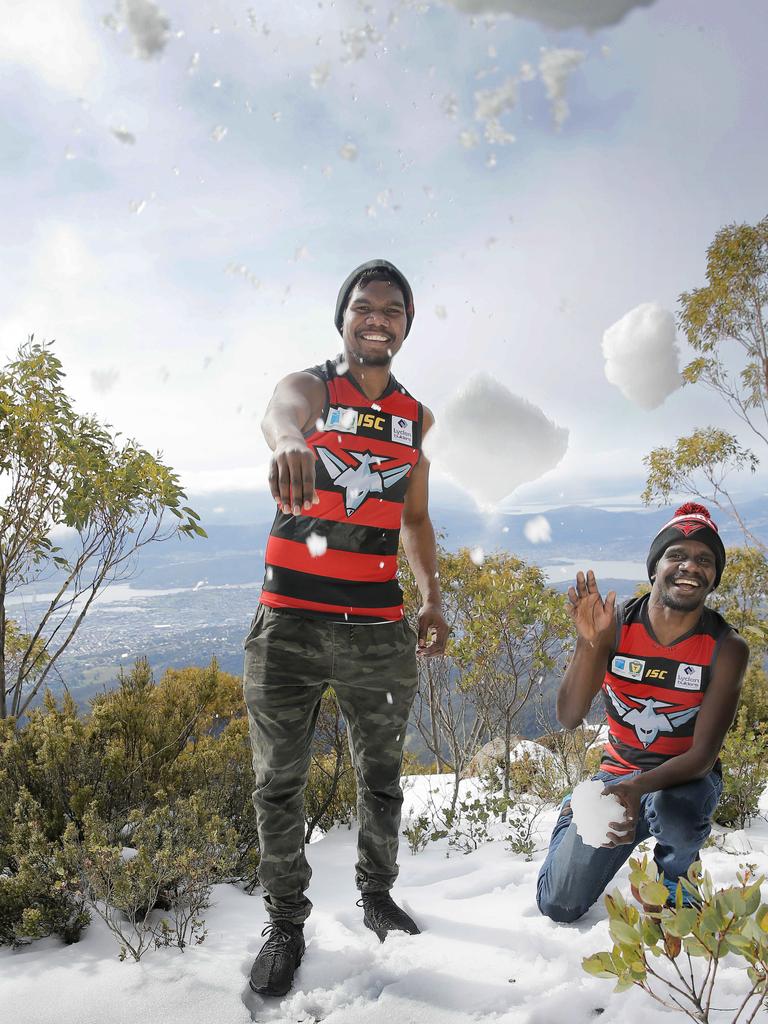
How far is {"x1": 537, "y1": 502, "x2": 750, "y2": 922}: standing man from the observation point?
2084 millimetres

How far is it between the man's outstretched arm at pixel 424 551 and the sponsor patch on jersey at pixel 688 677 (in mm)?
888

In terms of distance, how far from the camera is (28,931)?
198 cm

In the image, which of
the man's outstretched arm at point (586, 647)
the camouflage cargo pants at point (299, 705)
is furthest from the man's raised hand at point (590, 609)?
the camouflage cargo pants at point (299, 705)

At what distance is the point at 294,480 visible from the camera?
1370 mm

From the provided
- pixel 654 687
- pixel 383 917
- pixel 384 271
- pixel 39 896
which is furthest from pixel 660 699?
pixel 39 896

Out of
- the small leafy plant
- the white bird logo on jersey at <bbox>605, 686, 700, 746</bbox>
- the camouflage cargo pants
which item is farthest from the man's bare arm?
the white bird logo on jersey at <bbox>605, 686, 700, 746</bbox>

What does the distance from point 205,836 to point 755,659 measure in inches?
412

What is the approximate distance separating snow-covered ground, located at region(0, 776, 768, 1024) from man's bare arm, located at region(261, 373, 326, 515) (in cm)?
142

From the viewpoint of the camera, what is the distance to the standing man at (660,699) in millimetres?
2084

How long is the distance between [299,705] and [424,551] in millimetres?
835

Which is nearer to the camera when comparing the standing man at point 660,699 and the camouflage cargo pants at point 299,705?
the camouflage cargo pants at point 299,705

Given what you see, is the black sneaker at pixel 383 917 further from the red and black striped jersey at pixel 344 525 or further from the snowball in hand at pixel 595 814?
the red and black striped jersey at pixel 344 525

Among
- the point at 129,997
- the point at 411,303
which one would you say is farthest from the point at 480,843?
the point at 411,303

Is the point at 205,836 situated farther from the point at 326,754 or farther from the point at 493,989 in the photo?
the point at 326,754
